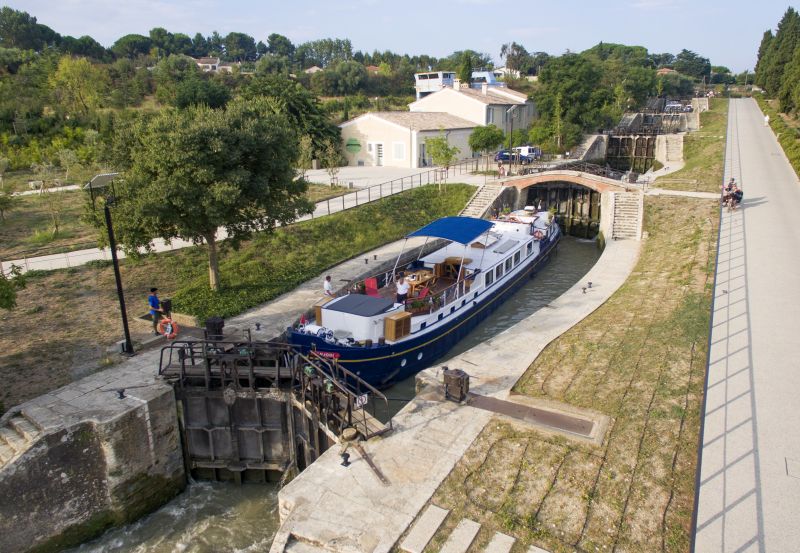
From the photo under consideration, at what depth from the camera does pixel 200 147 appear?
16734mm

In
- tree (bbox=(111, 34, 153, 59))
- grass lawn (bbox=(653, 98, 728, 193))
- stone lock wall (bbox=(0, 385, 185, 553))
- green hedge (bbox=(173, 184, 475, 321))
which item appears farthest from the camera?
tree (bbox=(111, 34, 153, 59))

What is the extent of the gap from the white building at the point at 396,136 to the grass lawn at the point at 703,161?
55.8 feet

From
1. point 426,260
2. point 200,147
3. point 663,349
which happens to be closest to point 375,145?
point 426,260

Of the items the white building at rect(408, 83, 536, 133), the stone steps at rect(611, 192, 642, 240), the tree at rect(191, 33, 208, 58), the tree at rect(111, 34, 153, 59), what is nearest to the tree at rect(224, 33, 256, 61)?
the tree at rect(191, 33, 208, 58)

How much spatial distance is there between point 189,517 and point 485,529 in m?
7.25

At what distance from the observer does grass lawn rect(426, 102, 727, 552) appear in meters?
9.11

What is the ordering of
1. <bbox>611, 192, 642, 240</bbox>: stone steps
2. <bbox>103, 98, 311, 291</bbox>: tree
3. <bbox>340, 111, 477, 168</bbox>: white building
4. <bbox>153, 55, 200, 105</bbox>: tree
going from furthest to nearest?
<bbox>153, 55, 200, 105</bbox>: tree < <bbox>340, 111, 477, 168</bbox>: white building < <bbox>611, 192, 642, 240</bbox>: stone steps < <bbox>103, 98, 311, 291</bbox>: tree

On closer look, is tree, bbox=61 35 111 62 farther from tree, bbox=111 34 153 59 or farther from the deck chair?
the deck chair

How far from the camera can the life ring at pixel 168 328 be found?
53.1 feet

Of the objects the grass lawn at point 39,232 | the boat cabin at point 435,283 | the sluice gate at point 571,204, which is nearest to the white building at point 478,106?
the sluice gate at point 571,204

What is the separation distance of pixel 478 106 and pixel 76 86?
37681 millimetres

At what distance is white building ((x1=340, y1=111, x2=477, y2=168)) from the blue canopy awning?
949 inches

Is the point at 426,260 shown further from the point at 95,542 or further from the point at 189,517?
the point at 95,542

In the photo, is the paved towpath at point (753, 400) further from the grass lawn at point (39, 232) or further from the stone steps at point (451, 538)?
the grass lawn at point (39, 232)
